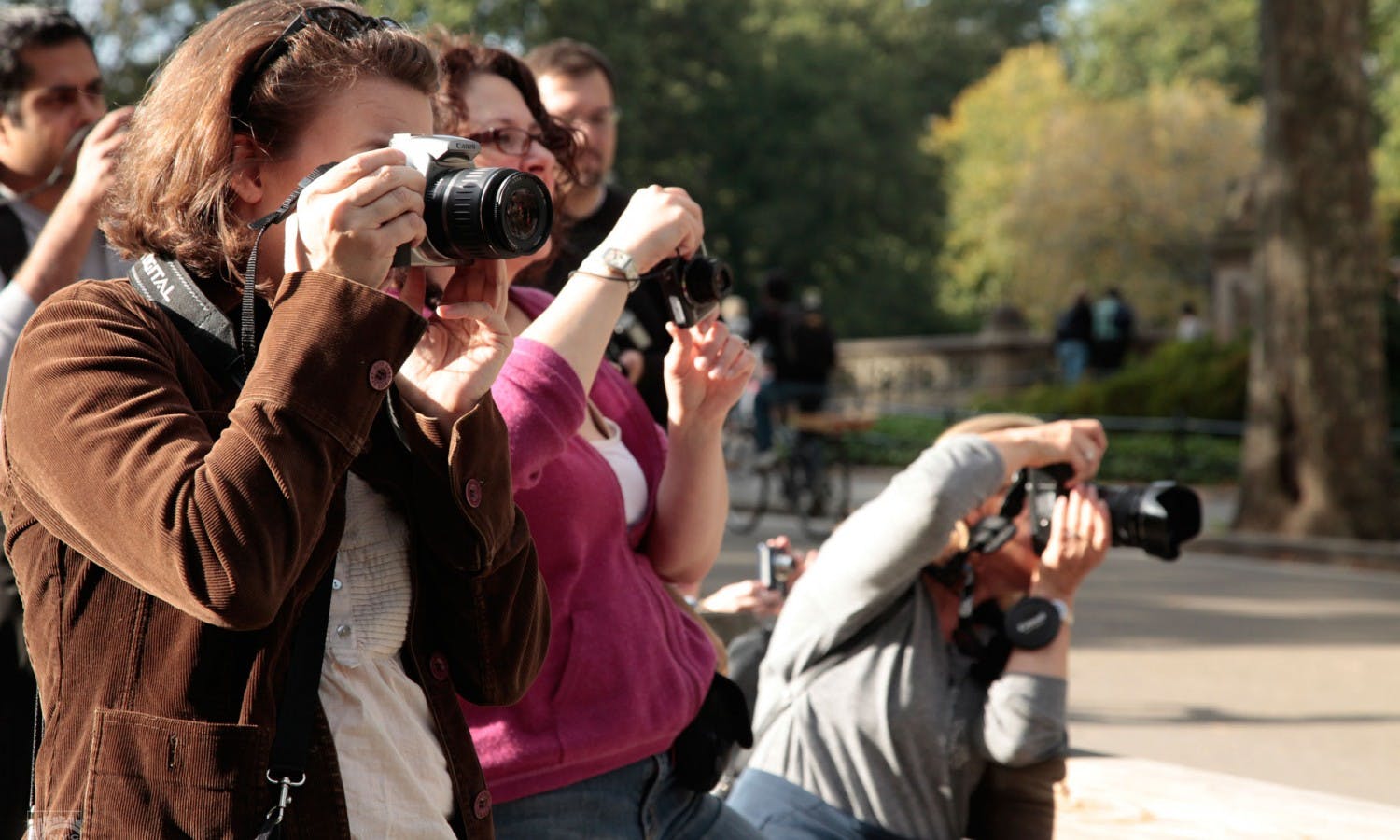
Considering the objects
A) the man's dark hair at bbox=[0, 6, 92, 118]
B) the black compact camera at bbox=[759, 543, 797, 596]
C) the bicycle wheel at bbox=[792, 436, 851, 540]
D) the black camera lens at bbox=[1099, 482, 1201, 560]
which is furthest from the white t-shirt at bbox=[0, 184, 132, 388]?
the bicycle wheel at bbox=[792, 436, 851, 540]

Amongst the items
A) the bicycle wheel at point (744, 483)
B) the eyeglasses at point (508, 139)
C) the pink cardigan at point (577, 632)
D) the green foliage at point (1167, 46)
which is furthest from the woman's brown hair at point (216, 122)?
the green foliage at point (1167, 46)

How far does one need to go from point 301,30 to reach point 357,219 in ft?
0.94

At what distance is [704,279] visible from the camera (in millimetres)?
2338

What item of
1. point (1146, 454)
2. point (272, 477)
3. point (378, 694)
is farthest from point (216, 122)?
point (1146, 454)

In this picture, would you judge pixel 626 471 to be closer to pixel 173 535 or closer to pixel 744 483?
pixel 173 535

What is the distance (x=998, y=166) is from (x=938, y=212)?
5.20m

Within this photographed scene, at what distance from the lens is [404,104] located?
5.65ft

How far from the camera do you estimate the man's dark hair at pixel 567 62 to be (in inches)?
172

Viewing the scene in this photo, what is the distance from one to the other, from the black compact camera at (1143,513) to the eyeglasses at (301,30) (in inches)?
70.1

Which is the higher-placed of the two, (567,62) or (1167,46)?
(1167,46)

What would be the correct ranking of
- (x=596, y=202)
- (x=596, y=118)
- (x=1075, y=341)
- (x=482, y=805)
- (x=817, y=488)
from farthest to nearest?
(x=1075, y=341) < (x=817, y=488) < (x=596, y=118) < (x=596, y=202) < (x=482, y=805)

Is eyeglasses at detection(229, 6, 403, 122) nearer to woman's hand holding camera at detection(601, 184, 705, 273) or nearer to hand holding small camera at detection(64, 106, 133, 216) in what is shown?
woman's hand holding camera at detection(601, 184, 705, 273)

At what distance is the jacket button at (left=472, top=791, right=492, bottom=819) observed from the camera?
→ 171 cm

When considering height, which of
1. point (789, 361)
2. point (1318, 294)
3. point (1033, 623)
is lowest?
point (789, 361)
